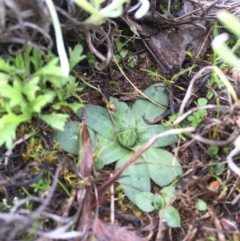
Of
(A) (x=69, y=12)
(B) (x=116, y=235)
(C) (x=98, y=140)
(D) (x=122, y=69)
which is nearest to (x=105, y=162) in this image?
(C) (x=98, y=140)

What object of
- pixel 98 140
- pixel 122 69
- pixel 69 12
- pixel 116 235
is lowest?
pixel 116 235

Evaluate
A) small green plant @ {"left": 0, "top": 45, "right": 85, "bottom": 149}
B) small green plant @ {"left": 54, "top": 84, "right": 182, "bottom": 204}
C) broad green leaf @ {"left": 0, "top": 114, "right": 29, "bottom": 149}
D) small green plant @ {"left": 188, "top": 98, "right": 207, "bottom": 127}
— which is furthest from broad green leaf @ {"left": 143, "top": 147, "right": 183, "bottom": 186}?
broad green leaf @ {"left": 0, "top": 114, "right": 29, "bottom": 149}

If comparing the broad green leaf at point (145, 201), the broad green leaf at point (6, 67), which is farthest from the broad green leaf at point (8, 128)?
the broad green leaf at point (145, 201)

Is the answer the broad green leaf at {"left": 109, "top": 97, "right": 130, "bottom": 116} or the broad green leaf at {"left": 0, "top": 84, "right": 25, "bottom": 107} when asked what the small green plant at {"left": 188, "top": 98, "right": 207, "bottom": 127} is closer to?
the broad green leaf at {"left": 109, "top": 97, "right": 130, "bottom": 116}

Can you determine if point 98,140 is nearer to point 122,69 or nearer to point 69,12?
point 122,69

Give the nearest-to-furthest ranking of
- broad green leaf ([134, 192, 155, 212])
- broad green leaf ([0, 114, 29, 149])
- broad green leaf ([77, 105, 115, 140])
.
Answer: broad green leaf ([0, 114, 29, 149]), broad green leaf ([134, 192, 155, 212]), broad green leaf ([77, 105, 115, 140])

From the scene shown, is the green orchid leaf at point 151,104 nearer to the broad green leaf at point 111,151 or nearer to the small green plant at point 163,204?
the broad green leaf at point 111,151
